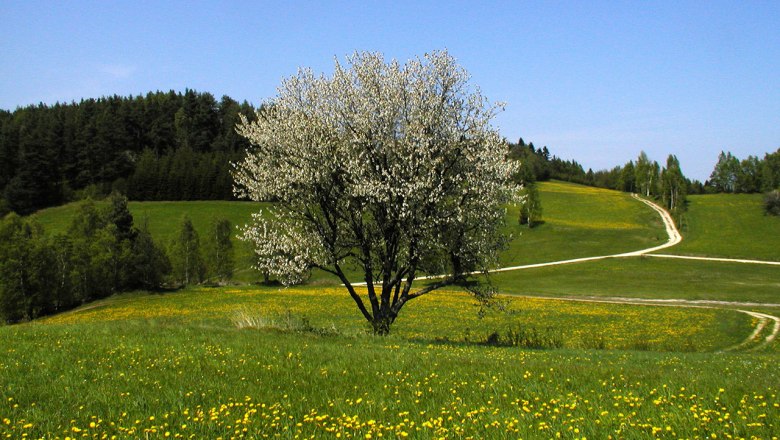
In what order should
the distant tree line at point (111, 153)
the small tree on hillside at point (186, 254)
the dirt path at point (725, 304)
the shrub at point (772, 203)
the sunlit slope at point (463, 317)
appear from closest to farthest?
1. the sunlit slope at point (463, 317)
2. the dirt path at point (725, 304)
3. the small tree on hillside at point (186, 254)
4. the shrub at point (772, 203)
5. the distant tree line at point (111, 153)

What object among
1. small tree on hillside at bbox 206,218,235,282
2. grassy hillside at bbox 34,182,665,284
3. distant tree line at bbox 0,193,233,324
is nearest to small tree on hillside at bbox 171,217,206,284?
distant tree line at bbox 0,193,233,324

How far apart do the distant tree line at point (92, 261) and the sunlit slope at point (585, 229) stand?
154 feet

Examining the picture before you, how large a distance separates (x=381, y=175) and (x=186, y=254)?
68460mm

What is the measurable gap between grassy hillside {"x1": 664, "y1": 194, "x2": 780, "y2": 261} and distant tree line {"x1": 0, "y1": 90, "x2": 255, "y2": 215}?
98338 mm

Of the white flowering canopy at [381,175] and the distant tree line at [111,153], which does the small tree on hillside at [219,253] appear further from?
the white flowering canopy at [381,175]

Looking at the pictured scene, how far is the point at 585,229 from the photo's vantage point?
112 m

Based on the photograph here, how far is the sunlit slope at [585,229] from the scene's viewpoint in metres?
96.1

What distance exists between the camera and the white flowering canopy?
18.9 meters

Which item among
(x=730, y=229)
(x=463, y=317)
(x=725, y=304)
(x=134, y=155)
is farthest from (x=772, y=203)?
(x=134, y=155)

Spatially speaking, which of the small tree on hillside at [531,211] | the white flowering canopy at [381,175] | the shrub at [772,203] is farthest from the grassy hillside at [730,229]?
the white flowering canopy at [381,175]

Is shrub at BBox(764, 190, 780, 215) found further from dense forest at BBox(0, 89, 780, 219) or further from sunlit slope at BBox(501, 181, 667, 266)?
sunlit slope at BBox(501, 181, 667, 266)

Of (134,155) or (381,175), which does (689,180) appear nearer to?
(134,155)

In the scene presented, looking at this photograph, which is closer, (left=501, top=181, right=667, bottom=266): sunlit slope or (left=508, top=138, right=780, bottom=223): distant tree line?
(left=501, top=181, right=667, bottom=266): sunlit slope

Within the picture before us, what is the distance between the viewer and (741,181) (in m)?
170
